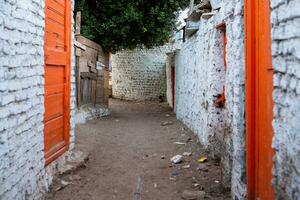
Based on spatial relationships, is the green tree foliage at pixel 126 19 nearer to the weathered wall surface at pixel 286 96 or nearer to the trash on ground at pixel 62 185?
the trash on ground at pixel 62 185

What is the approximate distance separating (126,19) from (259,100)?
939cm

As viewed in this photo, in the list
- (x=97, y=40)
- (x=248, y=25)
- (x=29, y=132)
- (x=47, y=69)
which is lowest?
(x=29, y=132)

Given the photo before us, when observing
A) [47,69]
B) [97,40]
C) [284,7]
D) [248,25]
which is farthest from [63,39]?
[97,40]

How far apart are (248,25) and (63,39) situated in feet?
10.6

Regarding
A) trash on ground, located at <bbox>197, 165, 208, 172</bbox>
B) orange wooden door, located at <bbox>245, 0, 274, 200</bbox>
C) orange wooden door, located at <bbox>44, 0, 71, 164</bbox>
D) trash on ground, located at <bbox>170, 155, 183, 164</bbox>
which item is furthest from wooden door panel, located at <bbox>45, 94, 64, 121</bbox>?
orange wooden door, located at <bbox>245, 0, 274, 200</bbox>

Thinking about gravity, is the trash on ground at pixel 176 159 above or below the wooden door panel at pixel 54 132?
below

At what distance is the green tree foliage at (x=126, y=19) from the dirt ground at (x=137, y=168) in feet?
12.3

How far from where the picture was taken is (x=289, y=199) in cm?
262

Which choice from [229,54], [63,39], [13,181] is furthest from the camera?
[63,39]

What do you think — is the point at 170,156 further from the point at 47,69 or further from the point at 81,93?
the point at 81,93

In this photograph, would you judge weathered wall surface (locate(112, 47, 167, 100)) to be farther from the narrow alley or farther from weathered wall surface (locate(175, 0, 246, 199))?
the narrow alley

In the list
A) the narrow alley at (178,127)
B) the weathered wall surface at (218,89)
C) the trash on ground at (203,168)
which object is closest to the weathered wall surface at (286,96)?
the narrow alley at (178,127)

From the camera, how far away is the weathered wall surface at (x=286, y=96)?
2494mm

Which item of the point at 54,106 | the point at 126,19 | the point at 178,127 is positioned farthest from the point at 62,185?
the point at 126,19
